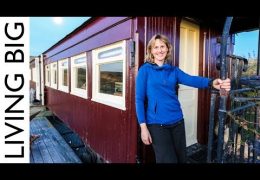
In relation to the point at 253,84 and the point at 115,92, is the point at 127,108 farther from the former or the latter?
the point at 253,84

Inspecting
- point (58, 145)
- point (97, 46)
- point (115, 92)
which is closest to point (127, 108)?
point (115, 92)

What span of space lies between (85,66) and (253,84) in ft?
14.3

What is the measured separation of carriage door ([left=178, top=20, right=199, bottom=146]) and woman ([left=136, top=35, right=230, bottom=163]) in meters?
1.53

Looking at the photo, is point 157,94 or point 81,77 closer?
point 157,94

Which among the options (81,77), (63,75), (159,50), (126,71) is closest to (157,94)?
(159,50)

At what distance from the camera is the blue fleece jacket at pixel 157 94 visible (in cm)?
235

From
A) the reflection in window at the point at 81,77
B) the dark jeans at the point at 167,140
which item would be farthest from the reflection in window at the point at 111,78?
the dark jeans at the point at 167,140

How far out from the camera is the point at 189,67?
13.7ft

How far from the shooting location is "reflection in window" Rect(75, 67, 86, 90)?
6.05 meters

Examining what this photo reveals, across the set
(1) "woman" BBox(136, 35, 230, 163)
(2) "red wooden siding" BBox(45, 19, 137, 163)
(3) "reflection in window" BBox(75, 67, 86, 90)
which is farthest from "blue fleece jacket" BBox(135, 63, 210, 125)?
(3) "reflection in window" BBox(75, 67, 86, 90)

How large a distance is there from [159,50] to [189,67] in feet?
6.44

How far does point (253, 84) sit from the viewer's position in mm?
2137

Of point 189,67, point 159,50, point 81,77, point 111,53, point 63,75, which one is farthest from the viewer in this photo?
point 63,75

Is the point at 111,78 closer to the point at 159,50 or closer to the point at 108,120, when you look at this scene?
the point at 108,120
